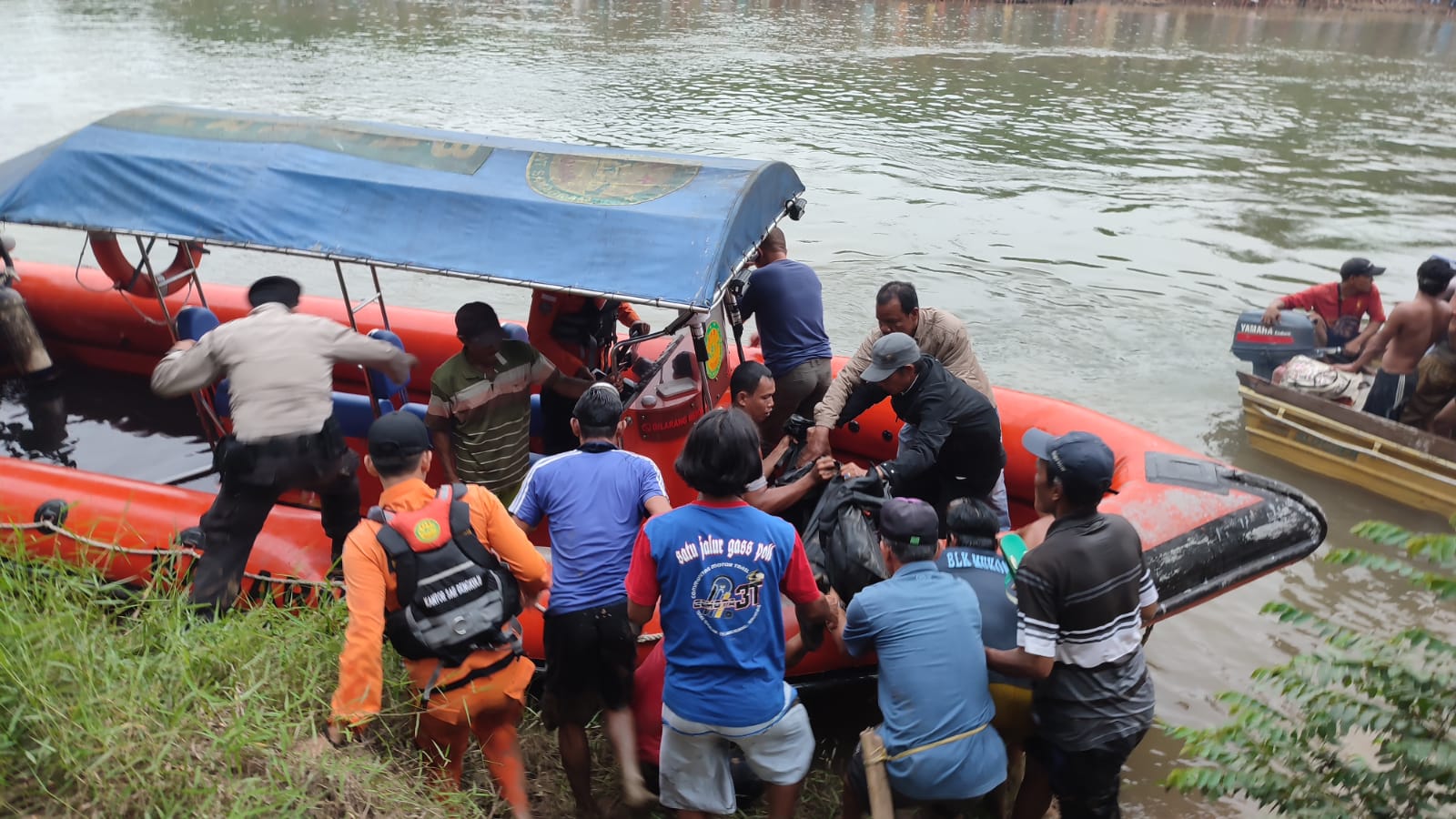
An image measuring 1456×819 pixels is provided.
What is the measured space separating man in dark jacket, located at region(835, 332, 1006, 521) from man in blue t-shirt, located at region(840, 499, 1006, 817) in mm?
975

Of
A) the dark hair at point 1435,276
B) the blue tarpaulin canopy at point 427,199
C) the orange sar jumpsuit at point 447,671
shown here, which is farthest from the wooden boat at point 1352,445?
the orange sar jumpsuit at point 447,671

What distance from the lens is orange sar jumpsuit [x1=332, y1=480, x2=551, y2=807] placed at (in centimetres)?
294

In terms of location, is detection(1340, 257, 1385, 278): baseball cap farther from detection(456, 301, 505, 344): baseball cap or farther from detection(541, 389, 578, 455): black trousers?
detection(456, 301, 505, 344): baseball cap

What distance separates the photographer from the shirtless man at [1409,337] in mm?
6371

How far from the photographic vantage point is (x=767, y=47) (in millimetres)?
26750

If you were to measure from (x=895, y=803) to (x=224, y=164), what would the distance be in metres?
3.94

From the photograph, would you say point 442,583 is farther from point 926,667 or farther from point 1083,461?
point 1083,461

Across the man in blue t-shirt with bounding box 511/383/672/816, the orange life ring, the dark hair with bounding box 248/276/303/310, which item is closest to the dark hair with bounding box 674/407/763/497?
the man in blue t-shirt with bounding box 511/383/672/816

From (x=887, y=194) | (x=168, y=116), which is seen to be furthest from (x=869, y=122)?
(x=168, y=116)

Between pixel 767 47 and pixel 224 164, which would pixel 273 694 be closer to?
pixel 224 164

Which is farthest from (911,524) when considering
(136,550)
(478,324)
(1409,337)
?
(1409,337)

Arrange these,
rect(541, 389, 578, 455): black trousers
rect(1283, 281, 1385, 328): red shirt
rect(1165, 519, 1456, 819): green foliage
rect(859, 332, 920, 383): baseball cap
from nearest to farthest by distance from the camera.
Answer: rect(1165, 519, 1456, 819): green foliage → rect(859, 332, 920, 383): baseball cap → rect(541, 389, 578, 455): black trousers → rect(1283, 281, 1385, 328): red shirt

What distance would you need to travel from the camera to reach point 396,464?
9.99 feet

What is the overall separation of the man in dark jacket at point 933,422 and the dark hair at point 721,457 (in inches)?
52.0
